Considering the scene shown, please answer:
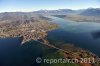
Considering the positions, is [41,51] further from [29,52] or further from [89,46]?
[89,46]

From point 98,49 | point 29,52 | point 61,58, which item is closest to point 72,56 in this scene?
point 61,58

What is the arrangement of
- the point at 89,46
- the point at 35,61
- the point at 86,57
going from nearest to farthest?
the point at 35,61, the point at 86,57, the point at 89,46

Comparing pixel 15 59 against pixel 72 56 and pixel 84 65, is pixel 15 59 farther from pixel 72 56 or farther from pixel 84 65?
pixel 84 65

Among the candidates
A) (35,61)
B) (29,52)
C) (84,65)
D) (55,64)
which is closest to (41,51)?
(29,52)

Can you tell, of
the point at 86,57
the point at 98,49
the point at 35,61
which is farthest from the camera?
the point at 98,49

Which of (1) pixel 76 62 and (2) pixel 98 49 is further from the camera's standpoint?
(2) pixel 98 49

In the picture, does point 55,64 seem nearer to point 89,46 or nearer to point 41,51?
point 41,51

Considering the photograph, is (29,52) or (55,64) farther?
(29,52)

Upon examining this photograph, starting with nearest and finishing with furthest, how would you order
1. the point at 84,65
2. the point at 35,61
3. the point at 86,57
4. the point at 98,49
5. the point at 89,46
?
the point at 84,65
the point at 35,61
the point at 86,57
the point at 98,49
the point at 89,46

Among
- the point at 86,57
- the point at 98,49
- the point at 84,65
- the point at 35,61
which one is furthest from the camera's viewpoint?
the point at 98,49
